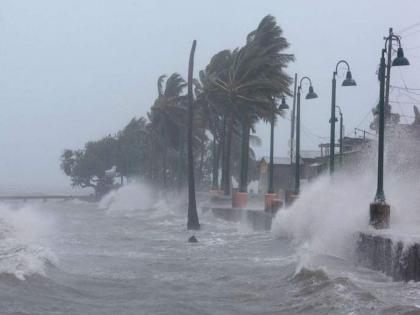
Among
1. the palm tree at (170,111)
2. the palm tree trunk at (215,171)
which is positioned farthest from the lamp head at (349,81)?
the palm tree at (170,111)

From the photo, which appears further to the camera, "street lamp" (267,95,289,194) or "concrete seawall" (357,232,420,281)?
"street lamp" (267,95,289,194)

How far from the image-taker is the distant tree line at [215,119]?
47.8 metres

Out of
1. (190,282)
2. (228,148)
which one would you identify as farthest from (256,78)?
(190,282)

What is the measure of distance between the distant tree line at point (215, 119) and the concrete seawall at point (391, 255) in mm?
28264

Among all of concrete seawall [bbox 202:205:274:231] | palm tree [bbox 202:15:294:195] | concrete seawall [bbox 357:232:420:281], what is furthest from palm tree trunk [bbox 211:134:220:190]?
concrete seawall [bbox 357:232:420:281]

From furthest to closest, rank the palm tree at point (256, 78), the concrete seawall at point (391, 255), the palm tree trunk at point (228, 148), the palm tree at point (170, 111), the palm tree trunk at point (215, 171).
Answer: the palm tree at point (170, 111), the palm tree trunk at point (215, 171), the palm tree trunk at point (228, 148), the palm tree at point (256, 78), the concrete seawall at point (391, 255)

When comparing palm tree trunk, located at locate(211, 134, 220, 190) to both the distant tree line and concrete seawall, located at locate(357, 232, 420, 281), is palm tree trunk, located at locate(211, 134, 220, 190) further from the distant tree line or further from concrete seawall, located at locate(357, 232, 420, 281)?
concrete seawall, located at locate(357, 232, 420, 281)

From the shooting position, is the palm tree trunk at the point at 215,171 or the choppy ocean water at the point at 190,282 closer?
the choppy ocean water at the point at 190,282

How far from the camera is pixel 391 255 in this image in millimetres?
16484

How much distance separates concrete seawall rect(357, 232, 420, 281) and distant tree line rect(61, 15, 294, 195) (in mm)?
28264

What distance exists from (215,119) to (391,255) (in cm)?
4451

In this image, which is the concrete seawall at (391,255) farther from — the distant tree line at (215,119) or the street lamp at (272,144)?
the distant tree line at (215,119)

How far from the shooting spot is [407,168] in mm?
34094

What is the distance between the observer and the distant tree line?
4781cm
